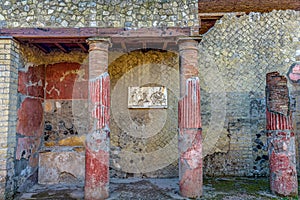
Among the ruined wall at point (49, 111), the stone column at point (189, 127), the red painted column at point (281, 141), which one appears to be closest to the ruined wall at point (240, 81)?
the red painted column at point (281, 141)

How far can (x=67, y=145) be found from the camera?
616cm

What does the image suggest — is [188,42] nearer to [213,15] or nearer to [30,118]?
[213,15]

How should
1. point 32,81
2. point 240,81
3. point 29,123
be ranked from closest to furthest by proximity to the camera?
point 29,123, point 32,81, point 240,81

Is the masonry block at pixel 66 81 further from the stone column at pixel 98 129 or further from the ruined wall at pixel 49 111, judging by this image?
the stone column at pixel 98 129

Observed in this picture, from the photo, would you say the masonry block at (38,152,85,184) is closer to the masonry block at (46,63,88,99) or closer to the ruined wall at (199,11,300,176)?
the masonry block at (46,63,88,99)

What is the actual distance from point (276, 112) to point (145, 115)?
9.33 feet

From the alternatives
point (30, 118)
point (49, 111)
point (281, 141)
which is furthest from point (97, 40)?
point (281, 141)

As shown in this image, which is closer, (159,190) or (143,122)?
(159,190)

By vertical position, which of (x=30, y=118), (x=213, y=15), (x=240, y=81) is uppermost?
(x=213, y=15)

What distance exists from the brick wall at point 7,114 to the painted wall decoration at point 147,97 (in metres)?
2.53

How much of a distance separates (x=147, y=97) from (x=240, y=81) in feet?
7.72

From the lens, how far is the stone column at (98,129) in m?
4.52

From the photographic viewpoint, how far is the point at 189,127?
472 centimetres

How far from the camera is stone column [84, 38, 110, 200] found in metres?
4.52
